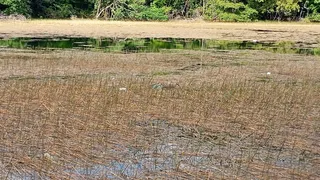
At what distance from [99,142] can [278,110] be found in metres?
3.24

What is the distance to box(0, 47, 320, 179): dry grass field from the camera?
4988 millimetres

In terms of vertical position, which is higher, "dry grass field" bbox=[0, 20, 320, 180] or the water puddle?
"dry grass field" bbox=[0, 20, 320, 180]

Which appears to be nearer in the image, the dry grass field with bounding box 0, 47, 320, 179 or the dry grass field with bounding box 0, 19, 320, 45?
the dry grass field with bounding box 0, 47, 320, 179

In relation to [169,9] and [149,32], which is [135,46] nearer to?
[149,32]

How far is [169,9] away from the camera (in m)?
44.8

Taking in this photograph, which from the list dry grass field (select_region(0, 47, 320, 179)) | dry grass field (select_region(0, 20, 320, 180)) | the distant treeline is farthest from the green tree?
dry grass field (select_region(0, 47, 320, 179))

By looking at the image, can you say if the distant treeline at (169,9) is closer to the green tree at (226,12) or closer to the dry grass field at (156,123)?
the green tree at (226,12)

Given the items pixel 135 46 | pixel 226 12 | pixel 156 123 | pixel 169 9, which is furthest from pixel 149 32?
pixel 156 123

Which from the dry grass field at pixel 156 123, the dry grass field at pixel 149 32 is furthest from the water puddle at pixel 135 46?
the dry grass field at pixel 156 123

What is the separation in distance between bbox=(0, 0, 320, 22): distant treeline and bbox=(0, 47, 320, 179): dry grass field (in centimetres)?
2987

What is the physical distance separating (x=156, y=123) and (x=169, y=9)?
38924mm

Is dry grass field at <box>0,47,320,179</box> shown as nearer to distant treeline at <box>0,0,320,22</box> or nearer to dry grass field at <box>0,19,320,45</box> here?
dry grass field at <box>0,19,320,45</box>

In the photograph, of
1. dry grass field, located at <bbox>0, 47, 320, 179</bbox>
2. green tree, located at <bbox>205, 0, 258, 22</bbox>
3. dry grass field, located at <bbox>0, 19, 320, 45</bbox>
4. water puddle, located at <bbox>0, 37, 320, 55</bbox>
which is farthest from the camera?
green tree, located at <bbox>205, 0, 258, 22</bbox>

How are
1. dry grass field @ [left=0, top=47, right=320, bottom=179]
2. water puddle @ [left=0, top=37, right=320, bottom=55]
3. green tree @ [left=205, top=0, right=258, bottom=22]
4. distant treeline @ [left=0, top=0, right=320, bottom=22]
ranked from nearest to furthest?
dry grass field @ [left=0, top=47, right=320, bottom=179], water puddle @ [left=0, top=37, right=320, bottom=55], distant treeline @ [left=0, top=0, right=320, bottom=22], green tree @ [left=205, top=0, right=258, bottom=22]
